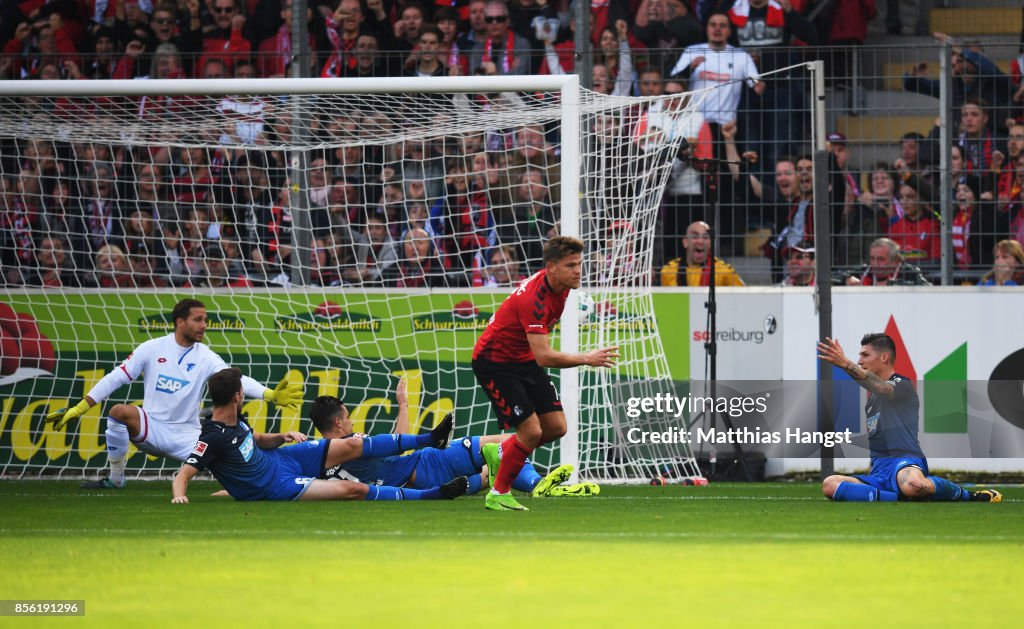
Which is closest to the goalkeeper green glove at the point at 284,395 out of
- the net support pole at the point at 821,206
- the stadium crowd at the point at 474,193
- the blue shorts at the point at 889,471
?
the stadium crowd at the point at 474,193

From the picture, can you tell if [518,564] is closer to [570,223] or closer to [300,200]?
[570,223]

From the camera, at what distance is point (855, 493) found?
32.2 feet

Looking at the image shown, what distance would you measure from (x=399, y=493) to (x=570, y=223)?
2648 mm

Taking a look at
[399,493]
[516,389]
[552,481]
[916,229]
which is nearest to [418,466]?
[399,493]

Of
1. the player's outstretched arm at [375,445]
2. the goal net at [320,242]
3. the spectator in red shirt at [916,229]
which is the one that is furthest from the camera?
the spectator in red shirt at [916,229]

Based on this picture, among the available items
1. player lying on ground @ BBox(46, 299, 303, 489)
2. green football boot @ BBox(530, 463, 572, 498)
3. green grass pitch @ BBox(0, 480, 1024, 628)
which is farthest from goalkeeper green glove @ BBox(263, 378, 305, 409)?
green football boot @ BBox(530, 463, 572, 498)

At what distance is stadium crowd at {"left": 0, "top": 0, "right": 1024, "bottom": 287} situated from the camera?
43.3 ft

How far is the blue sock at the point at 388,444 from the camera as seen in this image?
995cm

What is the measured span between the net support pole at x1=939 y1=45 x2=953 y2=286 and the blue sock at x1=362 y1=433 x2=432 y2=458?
6028 millimetres

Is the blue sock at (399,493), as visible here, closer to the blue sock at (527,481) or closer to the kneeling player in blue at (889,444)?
the blue sock at (527,481)

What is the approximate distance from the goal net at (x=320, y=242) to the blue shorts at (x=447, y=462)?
2.10m

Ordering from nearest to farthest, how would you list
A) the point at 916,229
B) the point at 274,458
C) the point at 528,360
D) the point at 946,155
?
the point at 528,360 < the point at 274,458 < the point at 946,155 < the point at 916,229

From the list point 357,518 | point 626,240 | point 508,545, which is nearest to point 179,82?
point 626,240

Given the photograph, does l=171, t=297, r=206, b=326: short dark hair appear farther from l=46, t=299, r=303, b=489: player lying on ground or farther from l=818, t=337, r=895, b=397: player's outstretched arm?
l=818, t=337, r=895, b=397: player's outstretched arm
